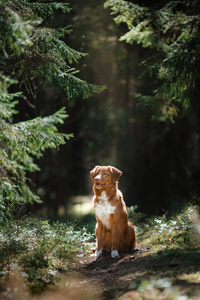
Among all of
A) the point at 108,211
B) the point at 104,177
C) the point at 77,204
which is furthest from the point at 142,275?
the point at 77,204

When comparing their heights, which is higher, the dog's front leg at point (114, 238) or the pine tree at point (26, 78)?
the pine tree at point (26, 78)

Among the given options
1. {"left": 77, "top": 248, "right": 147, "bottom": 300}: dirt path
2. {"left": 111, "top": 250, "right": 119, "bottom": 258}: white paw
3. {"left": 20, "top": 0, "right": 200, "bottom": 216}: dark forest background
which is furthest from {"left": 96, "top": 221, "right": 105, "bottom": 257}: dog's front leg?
{"left": 20, "top": 0, "right": 200, "bottom": 216}: dark forest background

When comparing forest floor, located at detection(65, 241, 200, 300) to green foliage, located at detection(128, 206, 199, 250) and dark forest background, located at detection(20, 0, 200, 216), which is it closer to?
green foliage, located at detection(128, 206, 199, 250)

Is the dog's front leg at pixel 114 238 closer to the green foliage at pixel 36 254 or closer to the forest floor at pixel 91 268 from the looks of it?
the forest floor at pixel 91 268

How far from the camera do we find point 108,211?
604cm

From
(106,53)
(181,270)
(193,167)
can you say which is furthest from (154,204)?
(181,270)

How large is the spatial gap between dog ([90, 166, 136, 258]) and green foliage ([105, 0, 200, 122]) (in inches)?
109

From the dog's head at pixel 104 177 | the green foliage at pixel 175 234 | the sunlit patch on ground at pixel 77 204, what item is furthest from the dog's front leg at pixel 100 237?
the sunlit patch on ground at pixel 77 204

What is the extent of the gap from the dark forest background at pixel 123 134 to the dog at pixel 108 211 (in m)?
3.96

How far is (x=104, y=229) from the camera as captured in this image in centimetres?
625

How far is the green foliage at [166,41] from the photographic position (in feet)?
23.1

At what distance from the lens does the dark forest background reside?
11109 millimetres

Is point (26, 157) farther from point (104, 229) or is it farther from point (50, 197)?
point (50, 197)

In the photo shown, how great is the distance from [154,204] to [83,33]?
294 inches
